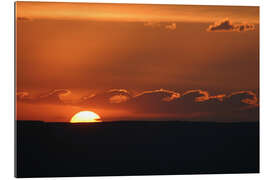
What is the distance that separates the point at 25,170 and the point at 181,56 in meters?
3.28

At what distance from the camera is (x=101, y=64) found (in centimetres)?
1001

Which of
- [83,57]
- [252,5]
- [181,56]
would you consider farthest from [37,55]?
[252,5]

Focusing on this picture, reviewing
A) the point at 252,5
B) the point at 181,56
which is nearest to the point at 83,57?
the point at 181,56

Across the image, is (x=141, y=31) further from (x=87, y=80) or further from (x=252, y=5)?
(x=252, y=5)

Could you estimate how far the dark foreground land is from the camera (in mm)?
9820

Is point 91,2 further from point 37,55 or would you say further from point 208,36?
point 208,36

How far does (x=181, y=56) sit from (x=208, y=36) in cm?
59

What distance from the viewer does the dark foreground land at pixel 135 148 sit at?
982 cm

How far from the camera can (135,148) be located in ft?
33.1

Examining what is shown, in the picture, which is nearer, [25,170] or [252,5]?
[25,170]

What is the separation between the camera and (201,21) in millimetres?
10273

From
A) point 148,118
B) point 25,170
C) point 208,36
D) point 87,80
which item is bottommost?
point 25,170

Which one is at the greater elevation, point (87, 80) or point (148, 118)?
point (87, 80)

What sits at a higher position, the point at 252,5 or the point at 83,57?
the point at 252,5
